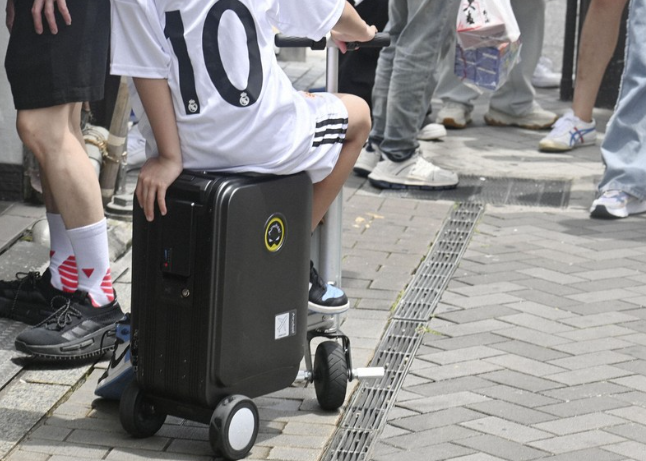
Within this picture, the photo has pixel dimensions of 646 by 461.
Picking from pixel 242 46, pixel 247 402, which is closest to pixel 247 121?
pixel 242 46

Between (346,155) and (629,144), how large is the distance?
2613 millimetres

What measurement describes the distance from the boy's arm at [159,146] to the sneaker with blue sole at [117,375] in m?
0.54

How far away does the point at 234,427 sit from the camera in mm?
3303

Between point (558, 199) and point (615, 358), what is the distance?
198 cm

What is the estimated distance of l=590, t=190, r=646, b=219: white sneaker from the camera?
5742 millimetres

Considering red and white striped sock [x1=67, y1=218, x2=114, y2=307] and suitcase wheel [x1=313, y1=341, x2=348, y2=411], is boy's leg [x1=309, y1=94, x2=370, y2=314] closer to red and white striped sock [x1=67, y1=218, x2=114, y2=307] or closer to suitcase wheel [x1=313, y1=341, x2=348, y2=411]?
suitcase wheel [x1=313, y1=341, x2=348, y2=411]

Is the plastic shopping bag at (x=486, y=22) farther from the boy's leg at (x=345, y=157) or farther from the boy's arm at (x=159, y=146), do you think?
the boy's arm at (x=159, y=146)

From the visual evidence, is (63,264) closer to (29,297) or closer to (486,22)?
(29,297)

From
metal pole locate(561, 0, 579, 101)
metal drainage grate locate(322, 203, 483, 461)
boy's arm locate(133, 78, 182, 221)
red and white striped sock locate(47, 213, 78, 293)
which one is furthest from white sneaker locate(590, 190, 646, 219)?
boy's arm locate(133, 78, 182, 221)

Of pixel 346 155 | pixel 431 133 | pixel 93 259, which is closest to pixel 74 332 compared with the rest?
pixel 93 259

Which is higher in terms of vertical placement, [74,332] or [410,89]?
[410,89]

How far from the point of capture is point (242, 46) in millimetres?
3266

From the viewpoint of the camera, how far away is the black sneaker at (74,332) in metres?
4.02

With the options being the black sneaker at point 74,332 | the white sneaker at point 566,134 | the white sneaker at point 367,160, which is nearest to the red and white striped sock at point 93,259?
the black sneaker at point 74,332
